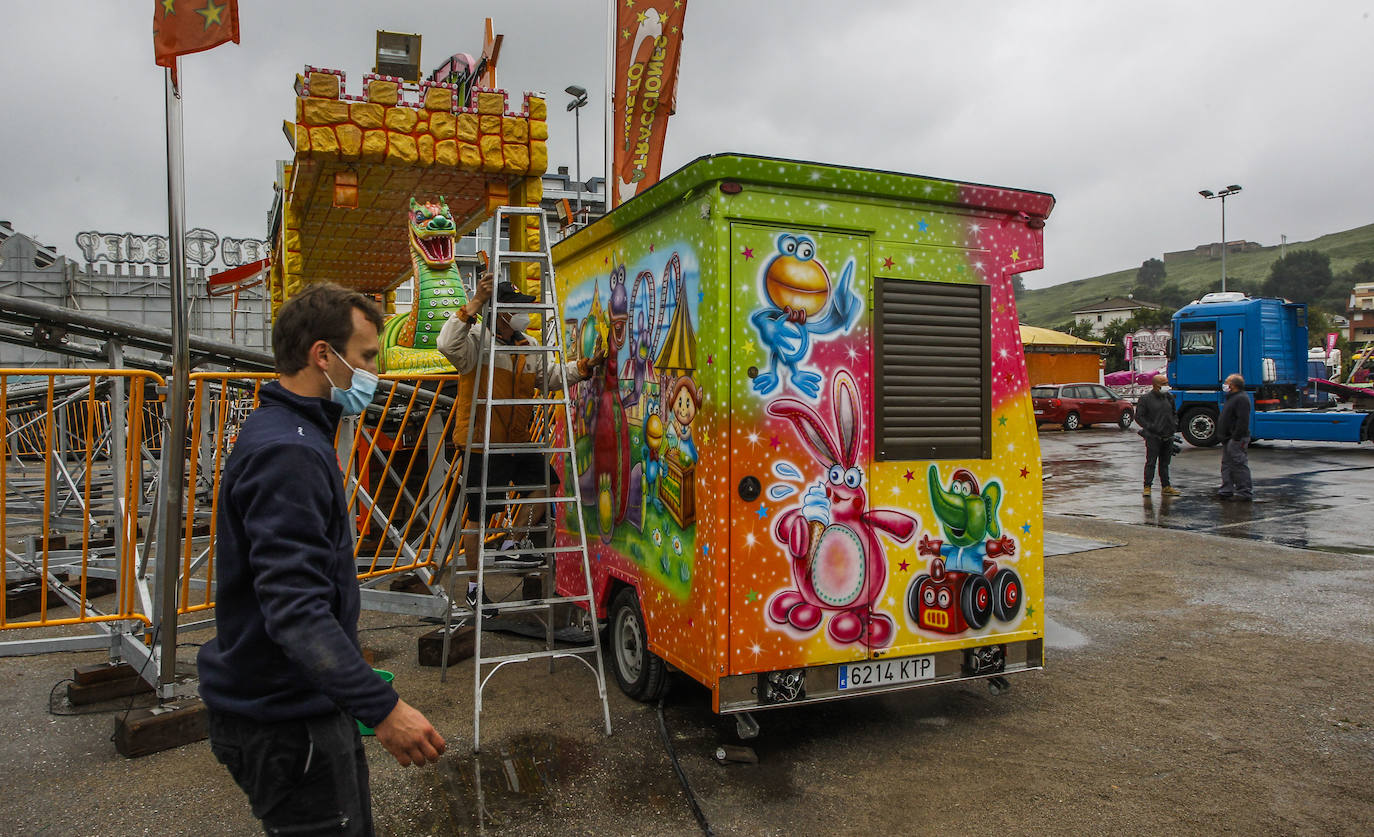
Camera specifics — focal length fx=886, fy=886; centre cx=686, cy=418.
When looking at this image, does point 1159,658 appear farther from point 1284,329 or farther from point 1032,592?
point 1284,329

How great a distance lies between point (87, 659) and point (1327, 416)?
73.6 ft

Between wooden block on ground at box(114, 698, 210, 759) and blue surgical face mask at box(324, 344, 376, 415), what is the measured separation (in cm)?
271

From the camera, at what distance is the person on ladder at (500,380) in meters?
5.38

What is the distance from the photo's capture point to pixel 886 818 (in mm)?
3756

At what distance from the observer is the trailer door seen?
13.8 ft

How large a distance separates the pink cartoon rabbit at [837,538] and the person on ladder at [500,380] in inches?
68.3

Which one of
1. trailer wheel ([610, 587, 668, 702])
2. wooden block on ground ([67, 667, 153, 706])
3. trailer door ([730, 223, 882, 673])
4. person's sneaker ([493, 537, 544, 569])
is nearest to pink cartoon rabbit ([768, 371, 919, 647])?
trailer door ([730, 223, 882, 673])

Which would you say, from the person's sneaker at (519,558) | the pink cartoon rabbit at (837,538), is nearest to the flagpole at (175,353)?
the pink cartoon rabbit at (837,538)

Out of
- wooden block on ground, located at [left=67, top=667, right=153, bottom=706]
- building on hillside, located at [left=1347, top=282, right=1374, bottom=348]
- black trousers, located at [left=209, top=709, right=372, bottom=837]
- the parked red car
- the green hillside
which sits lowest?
wooden block on ground, located at [left=67, top=667, right=153, bottom=706]

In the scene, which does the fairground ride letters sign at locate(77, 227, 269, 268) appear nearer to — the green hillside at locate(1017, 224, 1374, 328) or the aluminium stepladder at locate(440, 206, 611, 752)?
the aluminium stepladder at locate(440, 206, 611, 752)

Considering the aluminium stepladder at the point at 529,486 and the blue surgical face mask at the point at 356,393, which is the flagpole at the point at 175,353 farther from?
the blue surgical face mask at the point at 356,393

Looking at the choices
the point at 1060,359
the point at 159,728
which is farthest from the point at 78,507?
the point at 1060,359

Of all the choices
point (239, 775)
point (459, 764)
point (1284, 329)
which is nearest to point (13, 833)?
point (459, 764)

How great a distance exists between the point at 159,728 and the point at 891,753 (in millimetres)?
3658
